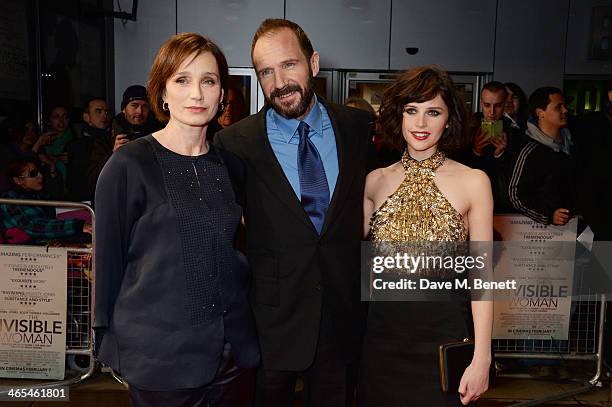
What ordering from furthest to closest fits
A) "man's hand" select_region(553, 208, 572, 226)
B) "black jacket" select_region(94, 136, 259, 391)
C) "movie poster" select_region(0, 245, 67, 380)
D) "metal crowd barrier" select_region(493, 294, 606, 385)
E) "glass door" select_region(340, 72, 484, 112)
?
"glass door" select_region(340, 72, 484, 112), "metal crowd barrier" select_region(493, 294, 606, 385), "man's hand" select_region(553, 208, 572, 226), "movie poster" select_region(0, 245, 67, 380), "black jacket" select_region(94, 136, 259, 391)

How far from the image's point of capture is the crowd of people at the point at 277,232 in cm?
183

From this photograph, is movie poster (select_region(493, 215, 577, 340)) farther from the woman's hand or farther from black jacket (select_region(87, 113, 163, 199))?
black jacket (select_region(87, 113, 163, 199))

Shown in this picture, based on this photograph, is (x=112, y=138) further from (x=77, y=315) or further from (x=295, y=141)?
(x=295, y=141)

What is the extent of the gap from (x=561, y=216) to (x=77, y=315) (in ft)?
10.3

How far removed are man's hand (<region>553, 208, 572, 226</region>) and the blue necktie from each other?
217 cm

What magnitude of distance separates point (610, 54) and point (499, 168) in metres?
3.76

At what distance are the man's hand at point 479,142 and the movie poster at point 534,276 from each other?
0.69 m

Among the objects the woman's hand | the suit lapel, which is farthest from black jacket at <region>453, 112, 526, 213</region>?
the suit lapel

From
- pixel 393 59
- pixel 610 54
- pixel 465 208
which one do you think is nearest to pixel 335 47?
pixel 393 59

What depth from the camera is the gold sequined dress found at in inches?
85.2

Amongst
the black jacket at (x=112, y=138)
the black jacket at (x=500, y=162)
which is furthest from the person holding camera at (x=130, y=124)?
the black jacket at (x=500, y=162)

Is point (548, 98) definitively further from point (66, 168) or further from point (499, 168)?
point (66, 168)

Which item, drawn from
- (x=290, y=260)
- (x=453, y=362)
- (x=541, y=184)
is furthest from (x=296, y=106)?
(x=541, y=184)

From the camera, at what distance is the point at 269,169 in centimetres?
215
